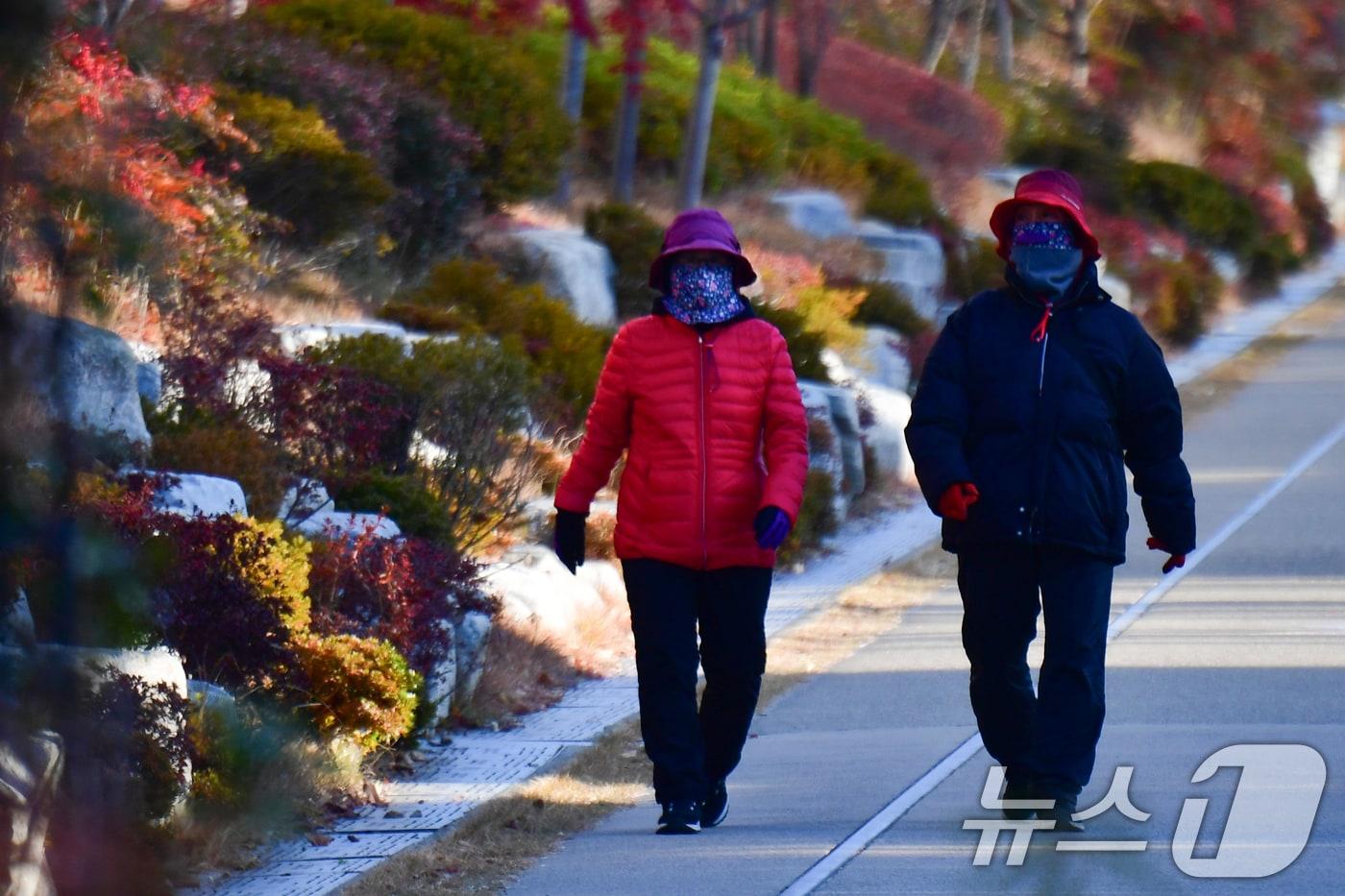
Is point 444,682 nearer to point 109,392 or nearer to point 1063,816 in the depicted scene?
point 109,392

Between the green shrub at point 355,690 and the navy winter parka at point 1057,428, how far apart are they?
2355 millimetres

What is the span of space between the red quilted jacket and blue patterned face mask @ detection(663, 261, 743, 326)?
0.04 meters

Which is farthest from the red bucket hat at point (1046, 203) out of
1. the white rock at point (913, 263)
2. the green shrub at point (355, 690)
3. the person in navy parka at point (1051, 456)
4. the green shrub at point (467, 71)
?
the white rock at point (913, 263)

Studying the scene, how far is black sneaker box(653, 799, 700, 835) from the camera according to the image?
6266mm

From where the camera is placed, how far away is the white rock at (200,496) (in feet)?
25.4

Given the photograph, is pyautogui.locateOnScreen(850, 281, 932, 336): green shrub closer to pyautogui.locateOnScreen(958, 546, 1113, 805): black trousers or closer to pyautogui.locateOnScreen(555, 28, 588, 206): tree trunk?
pyautogui.locateOnScreen(555, 28, 588, 206): tree trunk

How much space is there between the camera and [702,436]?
242 inches

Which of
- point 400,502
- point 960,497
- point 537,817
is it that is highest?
point 960,497

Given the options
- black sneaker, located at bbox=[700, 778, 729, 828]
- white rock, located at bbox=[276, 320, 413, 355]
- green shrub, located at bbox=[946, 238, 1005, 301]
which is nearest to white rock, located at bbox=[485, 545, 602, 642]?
white rock, located at bbox=[276, 320, 413, 355]

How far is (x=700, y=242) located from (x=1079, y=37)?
1449 inches

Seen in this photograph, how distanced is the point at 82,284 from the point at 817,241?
2070cm

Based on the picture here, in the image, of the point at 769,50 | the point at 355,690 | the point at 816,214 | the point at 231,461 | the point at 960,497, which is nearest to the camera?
the point at 960,497

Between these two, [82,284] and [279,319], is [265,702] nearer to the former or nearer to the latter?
[82,284]

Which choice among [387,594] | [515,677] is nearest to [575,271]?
[515,677]
